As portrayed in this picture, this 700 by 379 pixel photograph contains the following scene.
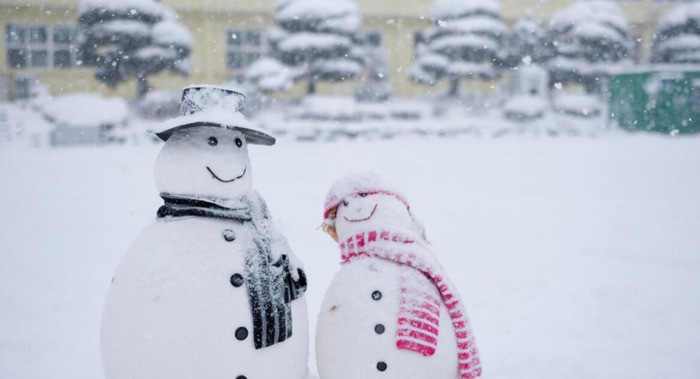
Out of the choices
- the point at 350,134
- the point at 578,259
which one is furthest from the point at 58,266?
the point at 350,134

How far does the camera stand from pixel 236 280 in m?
2.19

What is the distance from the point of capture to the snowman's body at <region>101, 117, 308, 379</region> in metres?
2.12

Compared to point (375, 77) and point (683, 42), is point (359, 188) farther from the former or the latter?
point (683, 42)

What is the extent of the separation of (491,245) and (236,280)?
4.54 meters

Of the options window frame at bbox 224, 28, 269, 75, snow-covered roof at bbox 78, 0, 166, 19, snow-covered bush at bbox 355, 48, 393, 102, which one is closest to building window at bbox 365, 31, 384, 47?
snow-covered bush at bbox 355, 48, 393, 102

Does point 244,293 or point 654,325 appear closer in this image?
point 244,293

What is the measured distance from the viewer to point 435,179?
9.52 metres

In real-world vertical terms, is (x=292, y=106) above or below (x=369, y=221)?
above

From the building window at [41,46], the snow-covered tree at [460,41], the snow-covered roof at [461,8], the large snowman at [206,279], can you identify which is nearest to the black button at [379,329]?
the large snowman at [206,279]

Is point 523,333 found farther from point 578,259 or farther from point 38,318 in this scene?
point 38,318

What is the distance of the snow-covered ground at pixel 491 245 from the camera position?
3994 mm

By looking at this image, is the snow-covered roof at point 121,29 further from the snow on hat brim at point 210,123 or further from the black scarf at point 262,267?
the black scarf at point 262,267

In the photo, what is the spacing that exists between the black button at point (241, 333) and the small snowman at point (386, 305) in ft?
1.47

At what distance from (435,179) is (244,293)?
24.8 feet
